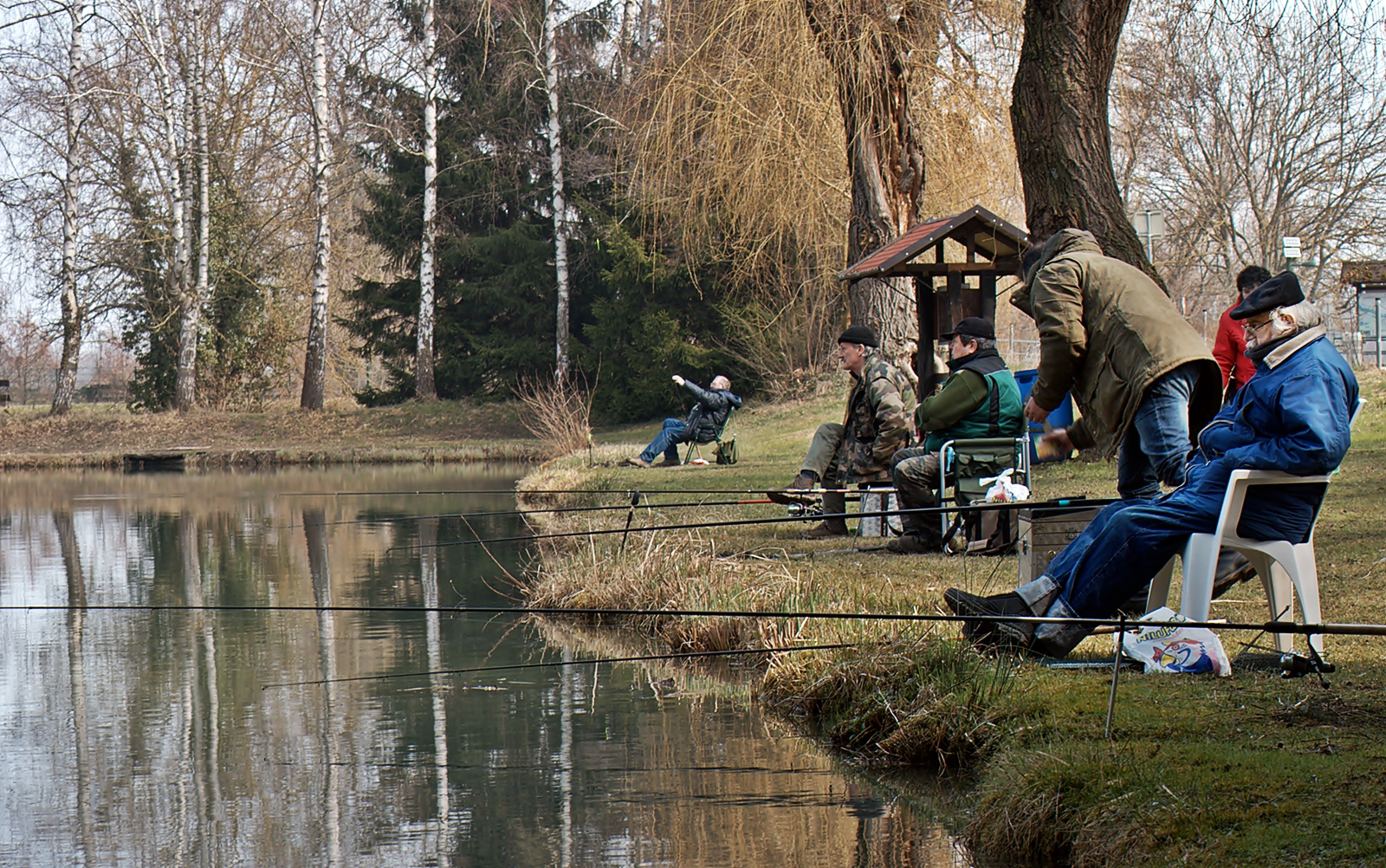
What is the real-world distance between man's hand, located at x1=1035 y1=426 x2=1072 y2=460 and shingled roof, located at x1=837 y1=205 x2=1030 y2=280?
577cm

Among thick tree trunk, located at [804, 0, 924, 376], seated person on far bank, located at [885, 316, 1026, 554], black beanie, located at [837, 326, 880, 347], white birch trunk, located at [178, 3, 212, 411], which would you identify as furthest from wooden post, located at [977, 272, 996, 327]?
white birch trunk, located at [178, 3, 212, 411]

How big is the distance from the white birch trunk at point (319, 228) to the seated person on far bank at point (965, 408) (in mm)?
23718

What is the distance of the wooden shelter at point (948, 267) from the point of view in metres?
12.2

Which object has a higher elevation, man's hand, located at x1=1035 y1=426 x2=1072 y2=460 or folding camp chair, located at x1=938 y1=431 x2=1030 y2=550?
man's hand, located at x1=1035 y1=426 x2=1072 y2=460

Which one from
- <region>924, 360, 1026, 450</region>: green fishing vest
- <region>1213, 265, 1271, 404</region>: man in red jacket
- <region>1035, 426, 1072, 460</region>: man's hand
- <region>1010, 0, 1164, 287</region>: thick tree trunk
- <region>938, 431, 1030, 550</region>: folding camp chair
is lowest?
<region>938, 431, 1030, 550</region>: folding camp chair

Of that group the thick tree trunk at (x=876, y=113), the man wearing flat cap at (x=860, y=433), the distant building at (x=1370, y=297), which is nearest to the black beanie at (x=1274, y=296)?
the man wearing flat cap at (x=860, y=433)

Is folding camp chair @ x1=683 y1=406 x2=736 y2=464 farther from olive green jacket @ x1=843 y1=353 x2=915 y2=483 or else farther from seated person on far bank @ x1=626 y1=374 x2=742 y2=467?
olive green jacket @ x1=843 y1=353 x2=915 y2=483

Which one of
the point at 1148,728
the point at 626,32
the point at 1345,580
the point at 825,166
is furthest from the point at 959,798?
the point at 626,32

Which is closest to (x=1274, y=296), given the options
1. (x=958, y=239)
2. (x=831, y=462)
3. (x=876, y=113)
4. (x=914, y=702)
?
(x=914, y=702)

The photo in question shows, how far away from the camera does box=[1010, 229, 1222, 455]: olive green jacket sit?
19.1 ft

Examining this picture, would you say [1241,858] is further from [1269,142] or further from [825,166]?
[1269,142]

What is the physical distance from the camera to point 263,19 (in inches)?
1206

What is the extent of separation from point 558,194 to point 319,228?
195 inches

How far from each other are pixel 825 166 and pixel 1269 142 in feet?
77.2
